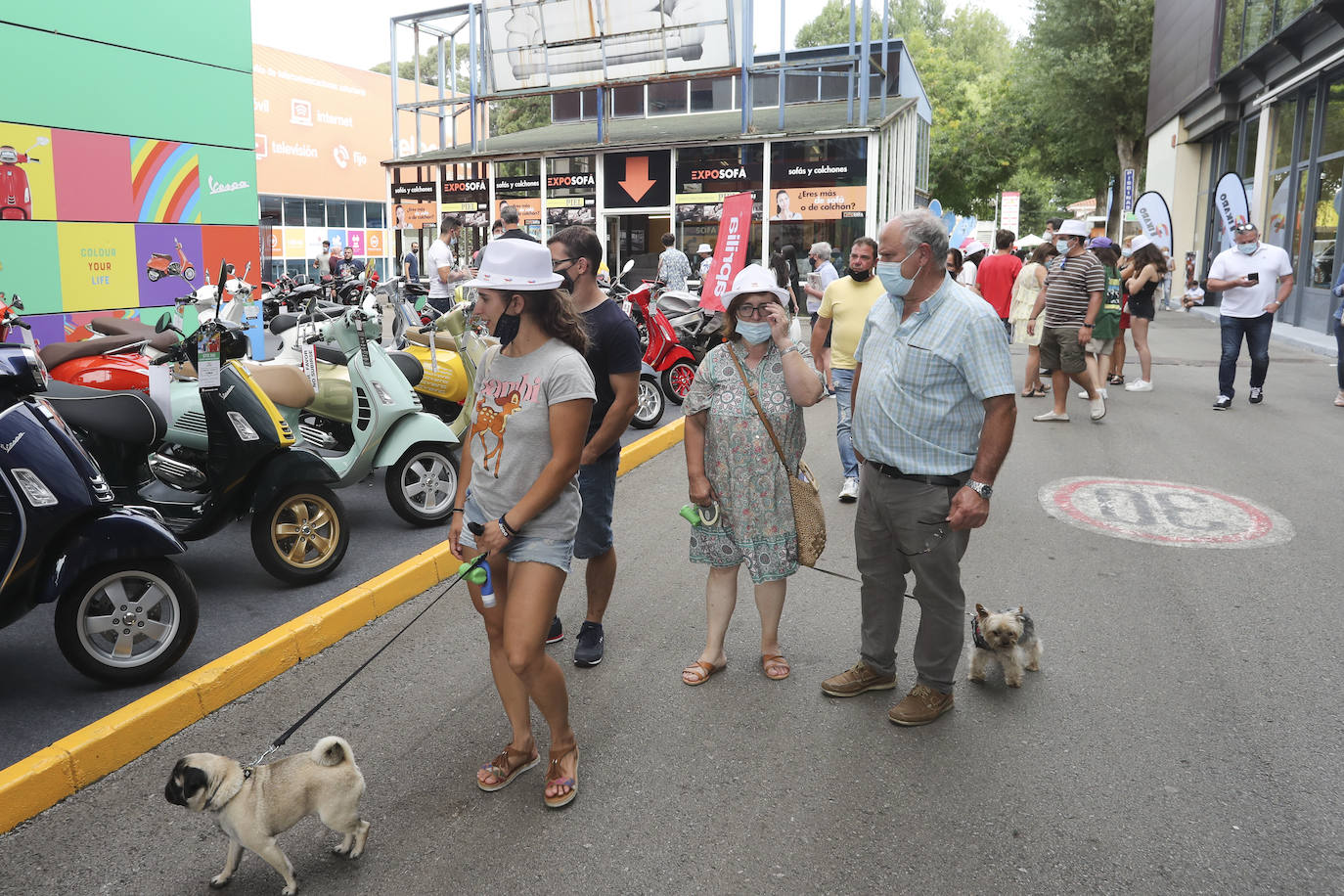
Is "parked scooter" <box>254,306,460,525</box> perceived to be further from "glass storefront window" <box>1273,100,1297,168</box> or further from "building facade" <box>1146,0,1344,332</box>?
"glass storefront window" <box>1273,100,1297,168</box>

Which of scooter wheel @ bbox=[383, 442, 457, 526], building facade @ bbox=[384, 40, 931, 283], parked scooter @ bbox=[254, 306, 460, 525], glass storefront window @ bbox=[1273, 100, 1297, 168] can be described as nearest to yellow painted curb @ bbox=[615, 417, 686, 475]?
scooter wheel @ bbox=[383, 442, 457, 526]

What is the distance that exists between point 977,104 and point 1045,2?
14.5 m

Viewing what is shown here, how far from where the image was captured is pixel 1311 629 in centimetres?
468

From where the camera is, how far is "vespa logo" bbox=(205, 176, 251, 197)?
12.5m

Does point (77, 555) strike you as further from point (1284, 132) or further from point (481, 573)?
point (1284, 132)

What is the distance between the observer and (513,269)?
3.13 meters

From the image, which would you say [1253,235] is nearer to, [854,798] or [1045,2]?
[854,798]

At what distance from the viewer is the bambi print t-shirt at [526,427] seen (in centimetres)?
314

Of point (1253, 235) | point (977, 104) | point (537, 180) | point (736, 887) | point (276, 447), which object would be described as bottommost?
point (736, 887)

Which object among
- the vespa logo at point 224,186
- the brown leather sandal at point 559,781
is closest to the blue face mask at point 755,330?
the brown leather sandal at point 559,781

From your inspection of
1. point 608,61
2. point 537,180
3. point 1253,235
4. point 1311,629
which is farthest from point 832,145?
point 1311,629

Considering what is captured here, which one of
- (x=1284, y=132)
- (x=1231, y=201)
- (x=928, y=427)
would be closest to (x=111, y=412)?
(x=928, y=427)

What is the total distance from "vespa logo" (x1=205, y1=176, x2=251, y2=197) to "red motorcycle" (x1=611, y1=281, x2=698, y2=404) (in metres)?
5.47

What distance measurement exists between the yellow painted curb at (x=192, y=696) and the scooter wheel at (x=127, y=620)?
0.54ft
